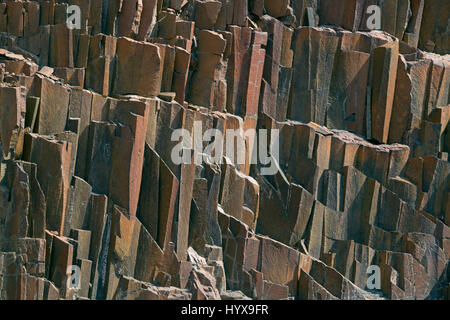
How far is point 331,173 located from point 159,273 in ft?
14.6

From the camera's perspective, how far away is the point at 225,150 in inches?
899

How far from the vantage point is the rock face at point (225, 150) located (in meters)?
20.2

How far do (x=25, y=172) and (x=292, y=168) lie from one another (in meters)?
5.85

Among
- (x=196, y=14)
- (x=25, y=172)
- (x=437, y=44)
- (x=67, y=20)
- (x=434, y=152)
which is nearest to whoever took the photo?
(x=25, y=172)

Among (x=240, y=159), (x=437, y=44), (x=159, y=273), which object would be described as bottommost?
(x=159, y=273)

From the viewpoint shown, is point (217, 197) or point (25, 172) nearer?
point (25, 172)

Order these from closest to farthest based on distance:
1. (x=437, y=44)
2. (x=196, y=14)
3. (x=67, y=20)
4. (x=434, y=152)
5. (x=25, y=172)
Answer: (x=25, y=172) → (x=67, y=20) → (x=196, y=14) → (x=434, y=152) → (x=437, y=44)

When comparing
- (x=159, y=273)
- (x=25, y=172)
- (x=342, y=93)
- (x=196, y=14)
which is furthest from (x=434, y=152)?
(x=25, y=172)

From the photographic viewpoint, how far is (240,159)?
23.1m

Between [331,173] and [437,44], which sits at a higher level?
[437,44]

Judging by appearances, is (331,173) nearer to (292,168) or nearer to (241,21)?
(292,168)

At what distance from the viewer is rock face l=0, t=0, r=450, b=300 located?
20188mm

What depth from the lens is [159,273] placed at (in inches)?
824

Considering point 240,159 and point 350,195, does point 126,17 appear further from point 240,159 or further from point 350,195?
point 350,195
